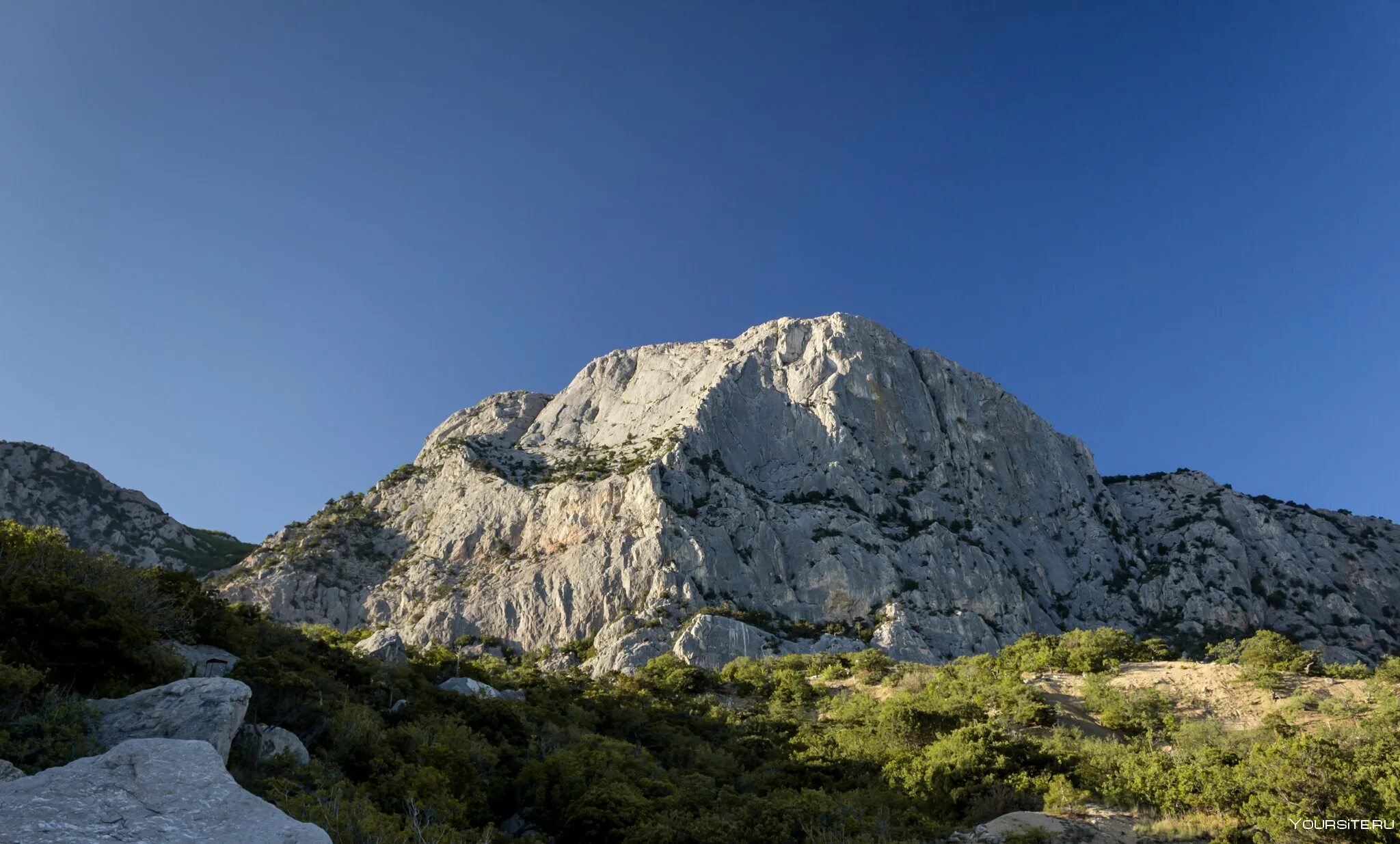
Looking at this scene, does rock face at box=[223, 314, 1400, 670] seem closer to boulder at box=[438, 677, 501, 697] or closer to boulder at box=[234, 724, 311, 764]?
boulder at box=[438, 677, 501, 697]

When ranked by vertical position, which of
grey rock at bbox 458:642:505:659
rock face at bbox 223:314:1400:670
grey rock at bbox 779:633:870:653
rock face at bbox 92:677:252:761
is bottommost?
grey rock at bbox 458:642:505:659

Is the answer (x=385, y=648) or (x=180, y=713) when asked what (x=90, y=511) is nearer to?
(x=385, y=648)

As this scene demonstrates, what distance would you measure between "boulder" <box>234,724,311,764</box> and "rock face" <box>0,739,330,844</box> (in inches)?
213

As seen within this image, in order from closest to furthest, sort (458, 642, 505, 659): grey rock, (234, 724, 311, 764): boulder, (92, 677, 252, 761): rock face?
(92, 677, 252, 761): rock face
(234, 724, 311, 764): boulder
(458, 642, 505, 659): grey rock

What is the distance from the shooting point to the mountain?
76688mm

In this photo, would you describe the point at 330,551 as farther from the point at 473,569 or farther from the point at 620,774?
the point at 620,774

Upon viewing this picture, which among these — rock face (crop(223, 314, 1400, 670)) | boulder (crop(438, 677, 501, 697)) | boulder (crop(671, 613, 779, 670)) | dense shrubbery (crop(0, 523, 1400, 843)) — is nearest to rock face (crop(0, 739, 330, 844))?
dense shrubbery (crop(0, 523, 1400, 843))

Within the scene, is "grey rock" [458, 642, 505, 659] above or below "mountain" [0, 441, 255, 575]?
below

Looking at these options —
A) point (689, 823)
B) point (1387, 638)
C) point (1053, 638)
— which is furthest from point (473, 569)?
point (1387, 638)

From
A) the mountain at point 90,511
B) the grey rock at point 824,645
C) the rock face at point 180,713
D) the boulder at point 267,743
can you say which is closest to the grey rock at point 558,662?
the grey rock at point 824,645

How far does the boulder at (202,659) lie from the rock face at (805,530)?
1565 inches

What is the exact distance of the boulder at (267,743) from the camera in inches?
527

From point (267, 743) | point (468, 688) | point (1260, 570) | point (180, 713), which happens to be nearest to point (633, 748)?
point (468, 688)

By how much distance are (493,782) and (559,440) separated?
81928mm
